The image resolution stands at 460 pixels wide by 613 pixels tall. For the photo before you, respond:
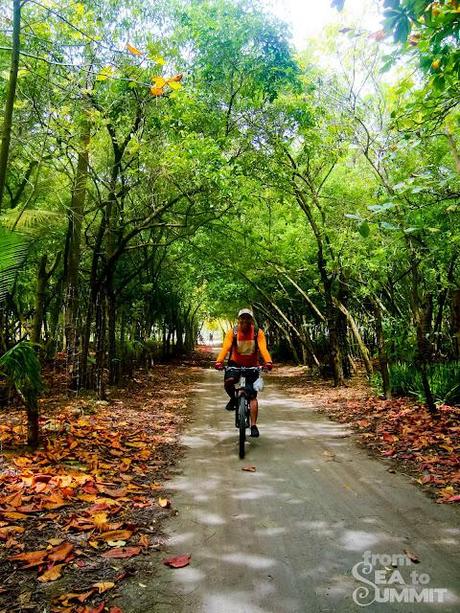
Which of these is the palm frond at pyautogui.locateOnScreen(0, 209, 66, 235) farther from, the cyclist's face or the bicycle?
the bicycle

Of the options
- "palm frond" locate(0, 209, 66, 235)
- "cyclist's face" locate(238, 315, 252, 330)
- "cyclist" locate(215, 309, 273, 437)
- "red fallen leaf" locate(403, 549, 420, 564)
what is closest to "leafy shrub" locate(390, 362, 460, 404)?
"cyclist" locate(215, 309, 273, 437)

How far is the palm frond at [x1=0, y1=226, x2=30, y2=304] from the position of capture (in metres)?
4.50

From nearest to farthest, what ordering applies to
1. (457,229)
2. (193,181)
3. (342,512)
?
(342,512) → (457,229) → (193,181)

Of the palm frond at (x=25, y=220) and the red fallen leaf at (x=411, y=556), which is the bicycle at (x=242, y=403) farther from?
the palm frond at (x=25, y=220)

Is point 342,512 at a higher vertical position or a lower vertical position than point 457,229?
lower

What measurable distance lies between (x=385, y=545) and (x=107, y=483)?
2.99m

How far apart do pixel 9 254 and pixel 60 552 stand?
9.28 feet

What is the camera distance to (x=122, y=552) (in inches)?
135

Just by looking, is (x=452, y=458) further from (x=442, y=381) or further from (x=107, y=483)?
(x=107, y=483)

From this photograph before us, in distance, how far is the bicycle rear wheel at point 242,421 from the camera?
6.15 metres

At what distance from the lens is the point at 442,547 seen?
3432 mm

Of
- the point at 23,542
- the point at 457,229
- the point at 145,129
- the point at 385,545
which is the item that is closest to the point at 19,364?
the point at 23,542

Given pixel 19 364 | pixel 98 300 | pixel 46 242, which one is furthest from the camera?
pixel 46 242

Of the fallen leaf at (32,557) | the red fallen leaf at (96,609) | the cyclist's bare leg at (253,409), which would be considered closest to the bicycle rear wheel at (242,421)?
the cyclist's bare leg at (253,409)
